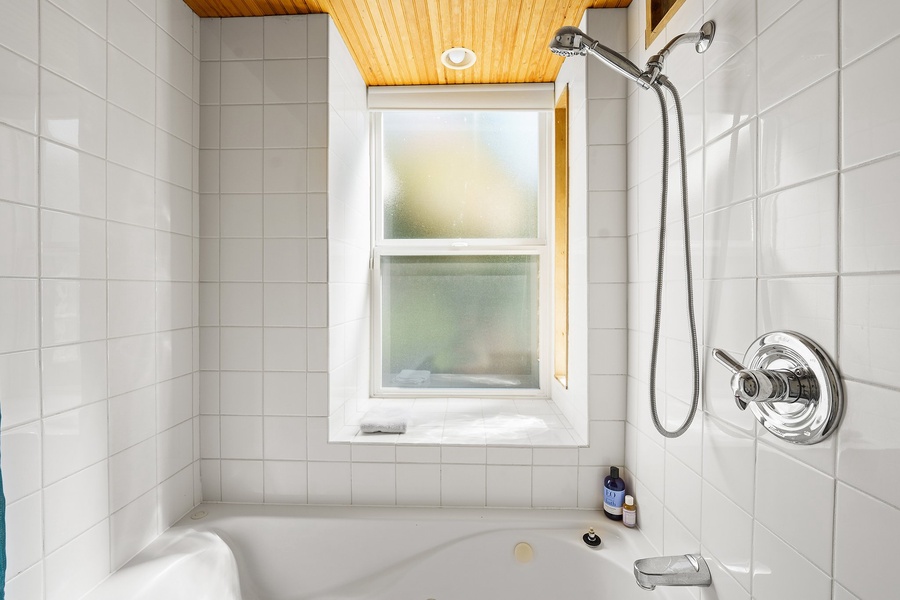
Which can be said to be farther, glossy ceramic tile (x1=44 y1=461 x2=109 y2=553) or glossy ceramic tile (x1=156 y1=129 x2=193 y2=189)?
glossy ceramic tile (x1=156 y1=129 x2=193 y2=189)

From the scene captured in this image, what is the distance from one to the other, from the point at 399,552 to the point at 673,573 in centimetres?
82

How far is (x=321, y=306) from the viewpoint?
151 centimetres

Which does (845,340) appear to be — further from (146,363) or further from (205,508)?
(205,508)

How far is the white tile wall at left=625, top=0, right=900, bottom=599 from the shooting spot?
61 cm

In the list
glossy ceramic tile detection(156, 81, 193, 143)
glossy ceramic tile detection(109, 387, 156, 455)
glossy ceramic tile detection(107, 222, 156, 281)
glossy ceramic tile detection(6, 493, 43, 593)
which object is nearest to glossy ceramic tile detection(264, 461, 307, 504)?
glossy ceramic tile detection(109, 387, 156, 455)

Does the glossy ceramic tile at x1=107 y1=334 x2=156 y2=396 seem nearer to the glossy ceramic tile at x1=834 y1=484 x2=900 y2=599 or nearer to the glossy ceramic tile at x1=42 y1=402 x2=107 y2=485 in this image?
the glossy ceramic tile at x1=42 y1=402 x2=107 y2=485

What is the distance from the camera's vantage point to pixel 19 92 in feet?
3.01

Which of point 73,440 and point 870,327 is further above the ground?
point 870,327

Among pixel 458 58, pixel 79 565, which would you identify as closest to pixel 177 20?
pixel 458 58

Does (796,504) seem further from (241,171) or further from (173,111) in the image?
(173,111)

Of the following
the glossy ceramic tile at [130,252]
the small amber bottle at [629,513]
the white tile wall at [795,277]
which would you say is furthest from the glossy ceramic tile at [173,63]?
the small amber bottle at [629,513]

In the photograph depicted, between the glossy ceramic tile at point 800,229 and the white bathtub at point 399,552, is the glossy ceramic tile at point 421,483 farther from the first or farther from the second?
A: the glossy ceramic tile at point 800,229

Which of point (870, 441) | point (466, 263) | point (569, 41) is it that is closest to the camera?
point (870, 441)

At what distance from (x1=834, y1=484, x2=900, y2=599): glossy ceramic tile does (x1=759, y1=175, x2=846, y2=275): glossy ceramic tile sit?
13.3 inches
